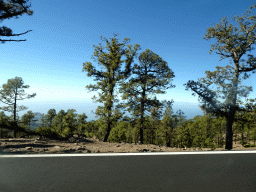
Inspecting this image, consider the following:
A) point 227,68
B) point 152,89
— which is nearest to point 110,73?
point 152,89

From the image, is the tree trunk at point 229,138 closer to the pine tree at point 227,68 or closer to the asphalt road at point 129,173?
the pine tree at point 227,68

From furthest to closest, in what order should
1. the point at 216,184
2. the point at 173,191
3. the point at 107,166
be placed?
the point at 107,166, the point at 216,184, the point at 173,191

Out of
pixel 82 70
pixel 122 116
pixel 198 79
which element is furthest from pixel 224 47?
pixel 82 70

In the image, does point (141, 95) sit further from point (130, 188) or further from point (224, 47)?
point (130, 188)

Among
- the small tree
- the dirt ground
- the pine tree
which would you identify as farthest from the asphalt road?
the small tree

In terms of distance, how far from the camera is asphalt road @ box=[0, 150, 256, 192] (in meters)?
2.50

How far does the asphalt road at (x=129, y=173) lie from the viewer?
2498 mm

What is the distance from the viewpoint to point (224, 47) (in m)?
14.0

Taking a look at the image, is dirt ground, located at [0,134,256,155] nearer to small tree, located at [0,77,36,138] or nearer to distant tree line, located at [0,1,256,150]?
distant tree line, located at [0,1,256,150]

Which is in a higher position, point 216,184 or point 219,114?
point 219,114

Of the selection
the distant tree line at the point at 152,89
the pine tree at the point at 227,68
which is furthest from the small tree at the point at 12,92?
the pine tree at the point at 227,68

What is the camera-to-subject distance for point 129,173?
3029 millimetres

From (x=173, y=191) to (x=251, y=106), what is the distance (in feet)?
46.6

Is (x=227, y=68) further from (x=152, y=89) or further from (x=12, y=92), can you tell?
(x=12, y=92)
